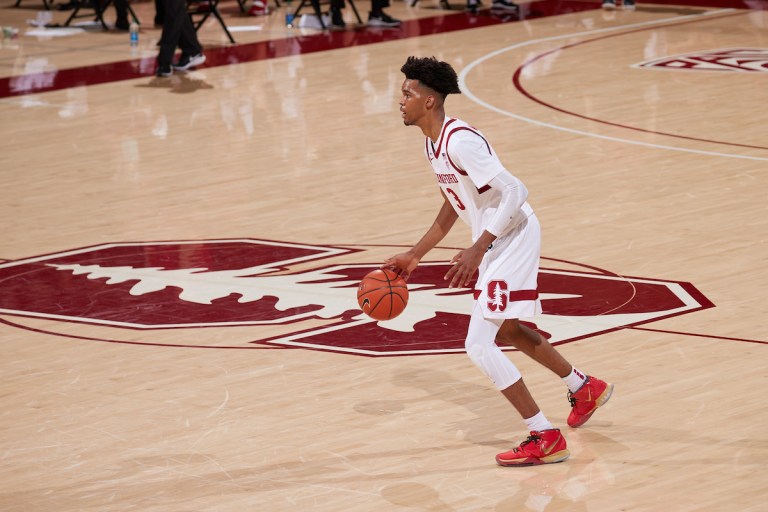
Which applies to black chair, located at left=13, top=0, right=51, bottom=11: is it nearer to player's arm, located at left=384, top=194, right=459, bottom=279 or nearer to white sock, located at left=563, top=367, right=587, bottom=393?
player's arm, located at left=384, top=194, right=459, bottom=279

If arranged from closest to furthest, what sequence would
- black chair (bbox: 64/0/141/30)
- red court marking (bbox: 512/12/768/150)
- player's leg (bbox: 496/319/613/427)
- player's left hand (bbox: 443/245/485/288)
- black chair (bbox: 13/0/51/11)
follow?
player's left hand (bbox: 443/245/485/288) → player's leg (bbox: 496/319/613/427) → red court marking (bbox: 512/12/768/150) → black chair (bbox: 64/0/141/30) → black chair (bbox: 13/0/51/11)

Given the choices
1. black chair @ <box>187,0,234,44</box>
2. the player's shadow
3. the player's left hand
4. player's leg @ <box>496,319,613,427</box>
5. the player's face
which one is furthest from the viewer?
black chair @ <box>187,0,234,44</box>

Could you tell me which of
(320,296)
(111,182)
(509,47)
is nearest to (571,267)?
(320,296)

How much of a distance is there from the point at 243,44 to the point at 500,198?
13.8 metres

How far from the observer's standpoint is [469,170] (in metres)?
6.02

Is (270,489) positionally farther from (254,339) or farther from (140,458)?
(254,339)

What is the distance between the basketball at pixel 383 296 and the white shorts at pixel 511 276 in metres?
0.40

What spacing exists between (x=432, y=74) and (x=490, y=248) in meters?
0.79

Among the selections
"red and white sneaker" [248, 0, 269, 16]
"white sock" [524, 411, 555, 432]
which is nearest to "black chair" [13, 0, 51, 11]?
"red and white sneaker" [248, 0, 269, 16]

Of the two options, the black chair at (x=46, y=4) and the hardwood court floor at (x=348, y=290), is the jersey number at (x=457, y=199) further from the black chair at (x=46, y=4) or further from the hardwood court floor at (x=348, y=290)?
the black chair at (x=46, y=4)

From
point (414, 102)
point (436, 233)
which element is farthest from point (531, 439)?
point (414, 102)

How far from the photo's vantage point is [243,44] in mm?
19469

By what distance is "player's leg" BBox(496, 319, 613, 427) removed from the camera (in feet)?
20.8

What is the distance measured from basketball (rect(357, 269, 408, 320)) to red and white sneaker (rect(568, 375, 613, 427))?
0.88 m
